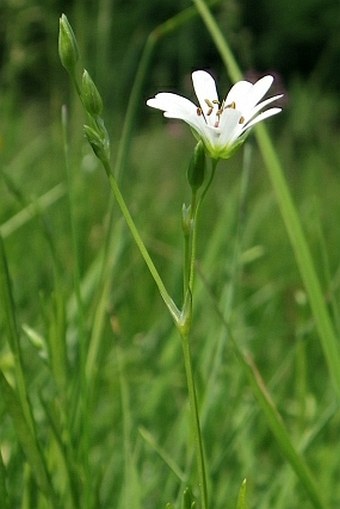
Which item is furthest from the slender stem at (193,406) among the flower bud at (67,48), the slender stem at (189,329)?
the flower bud at (67,48)

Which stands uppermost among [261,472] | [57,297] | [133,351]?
[57,297]

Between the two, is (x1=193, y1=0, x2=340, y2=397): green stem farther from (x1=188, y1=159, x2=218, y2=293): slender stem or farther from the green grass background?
(x1=188, y1=159, x2=218, y2=293): slender stem

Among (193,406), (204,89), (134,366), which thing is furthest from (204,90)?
(134,366)

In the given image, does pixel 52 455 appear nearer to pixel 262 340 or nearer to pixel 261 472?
pixel 261 472

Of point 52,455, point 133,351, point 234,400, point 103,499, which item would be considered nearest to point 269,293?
point 133,351

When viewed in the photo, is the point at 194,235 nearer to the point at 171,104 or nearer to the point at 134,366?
the point at 171,104

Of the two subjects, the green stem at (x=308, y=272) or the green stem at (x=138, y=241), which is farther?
the green stem at (x=308, y=272)

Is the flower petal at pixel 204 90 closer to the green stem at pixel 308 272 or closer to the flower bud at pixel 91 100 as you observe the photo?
the flower bud at pixel 91 100

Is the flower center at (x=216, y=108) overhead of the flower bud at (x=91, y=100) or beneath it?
beneath
